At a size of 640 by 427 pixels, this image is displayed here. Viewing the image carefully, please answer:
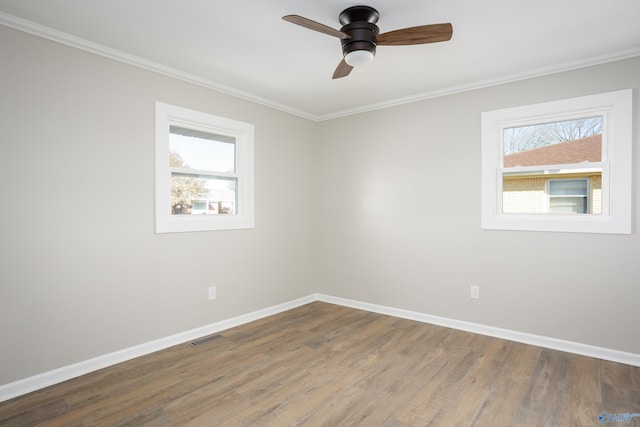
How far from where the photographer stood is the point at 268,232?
4223 millimetres

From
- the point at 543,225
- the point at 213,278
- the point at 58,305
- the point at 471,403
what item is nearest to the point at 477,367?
the point at 471,403

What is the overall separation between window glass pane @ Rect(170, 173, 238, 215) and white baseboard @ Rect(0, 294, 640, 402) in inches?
46.9

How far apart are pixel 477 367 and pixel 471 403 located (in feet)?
1.89

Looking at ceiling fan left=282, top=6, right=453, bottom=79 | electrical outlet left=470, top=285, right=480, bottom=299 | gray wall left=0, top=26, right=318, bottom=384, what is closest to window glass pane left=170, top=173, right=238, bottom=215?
gray wall left=0, top=26, right=318, bottom=384

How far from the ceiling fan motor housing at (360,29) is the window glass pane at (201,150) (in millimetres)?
1906

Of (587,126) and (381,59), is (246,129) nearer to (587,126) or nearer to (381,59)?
(381,59)

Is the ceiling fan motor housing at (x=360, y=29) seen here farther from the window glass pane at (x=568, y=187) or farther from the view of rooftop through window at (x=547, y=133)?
the window glass pane at (x=568, y=187)

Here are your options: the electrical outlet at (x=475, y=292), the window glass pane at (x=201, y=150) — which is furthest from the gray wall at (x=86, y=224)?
the electrical outlet at (x=475, y=292)

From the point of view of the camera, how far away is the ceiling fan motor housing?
87.9 inches

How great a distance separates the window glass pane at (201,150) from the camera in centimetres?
337

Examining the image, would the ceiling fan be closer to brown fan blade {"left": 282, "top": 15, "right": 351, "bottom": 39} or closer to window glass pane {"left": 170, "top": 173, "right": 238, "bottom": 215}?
brown fan blade {"left": 282, "top": 15, "right": 351, "bottom": 39}

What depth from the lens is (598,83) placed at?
9.73ft

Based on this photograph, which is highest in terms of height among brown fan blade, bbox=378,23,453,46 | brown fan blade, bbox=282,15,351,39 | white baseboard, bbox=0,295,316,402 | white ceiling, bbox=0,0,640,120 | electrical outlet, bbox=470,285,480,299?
white ceiling, bbox=0,0,640,120

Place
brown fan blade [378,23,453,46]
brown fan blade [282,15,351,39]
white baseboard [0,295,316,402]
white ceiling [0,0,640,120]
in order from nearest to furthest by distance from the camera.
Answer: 1. brown fan blade [282,15,351,39]
2. brown fan blade [378,23,453,46]
3. white ceiling [0,0,640,120]
4. white baseboard [0,295,316,402]
